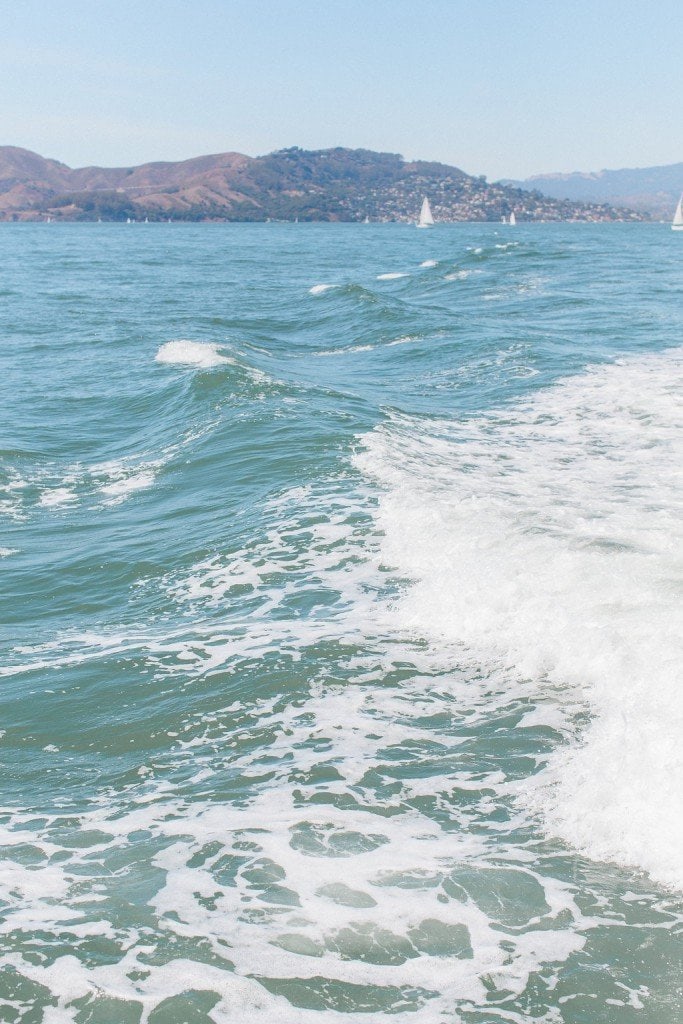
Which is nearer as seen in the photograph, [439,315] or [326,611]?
[326,611]

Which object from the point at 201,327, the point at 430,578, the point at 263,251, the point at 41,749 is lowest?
the point at 41,749

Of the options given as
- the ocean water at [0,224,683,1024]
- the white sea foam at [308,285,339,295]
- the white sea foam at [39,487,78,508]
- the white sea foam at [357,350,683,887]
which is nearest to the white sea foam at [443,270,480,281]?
the white sea foam at [308,285,339,295]

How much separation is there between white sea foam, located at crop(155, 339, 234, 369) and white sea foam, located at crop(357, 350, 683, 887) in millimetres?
7292

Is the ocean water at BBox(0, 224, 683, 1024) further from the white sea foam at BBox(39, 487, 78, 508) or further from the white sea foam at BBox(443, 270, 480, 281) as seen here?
the white sea foam at BBox(443, 270, 480, 281)

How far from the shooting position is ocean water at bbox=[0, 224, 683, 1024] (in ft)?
14.6

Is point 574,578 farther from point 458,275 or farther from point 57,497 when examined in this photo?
point 458,275

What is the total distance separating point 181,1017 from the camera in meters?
4.16

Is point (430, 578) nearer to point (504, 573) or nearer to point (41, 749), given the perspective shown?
point (504, 573)

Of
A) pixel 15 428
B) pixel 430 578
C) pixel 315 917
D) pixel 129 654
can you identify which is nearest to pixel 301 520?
pixel 430 578

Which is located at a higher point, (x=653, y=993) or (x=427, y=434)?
(x=427, y=434)

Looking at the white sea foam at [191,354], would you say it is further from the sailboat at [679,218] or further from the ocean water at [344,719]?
the sailboat at [679,218]

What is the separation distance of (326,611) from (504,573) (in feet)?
5.68

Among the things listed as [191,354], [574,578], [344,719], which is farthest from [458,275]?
[344,719]

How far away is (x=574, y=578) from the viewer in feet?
27.8
